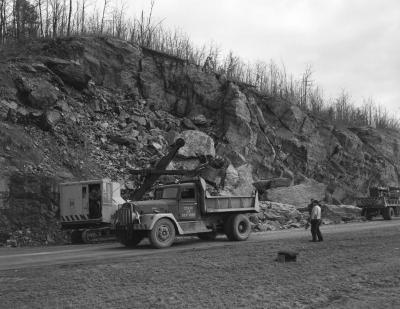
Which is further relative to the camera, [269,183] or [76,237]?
[269,183]

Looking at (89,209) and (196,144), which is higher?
(196,144)

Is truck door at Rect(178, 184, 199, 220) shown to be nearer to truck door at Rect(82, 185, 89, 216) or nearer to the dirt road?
the dirt road

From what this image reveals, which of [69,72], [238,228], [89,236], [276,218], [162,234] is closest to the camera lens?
[162,234]

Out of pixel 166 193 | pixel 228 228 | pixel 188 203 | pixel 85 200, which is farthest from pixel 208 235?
pixel 85 200

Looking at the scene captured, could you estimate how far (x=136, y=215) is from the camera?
17328mm

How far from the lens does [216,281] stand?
9430 mm

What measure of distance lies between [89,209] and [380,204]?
22.3m

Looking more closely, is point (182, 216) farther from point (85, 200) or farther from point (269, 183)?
point (269, 183)

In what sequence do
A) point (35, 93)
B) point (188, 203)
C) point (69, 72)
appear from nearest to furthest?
point (188, 203), point (35, 93), point (69, 72)

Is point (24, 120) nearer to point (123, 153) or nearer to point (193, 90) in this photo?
point (123, 153)

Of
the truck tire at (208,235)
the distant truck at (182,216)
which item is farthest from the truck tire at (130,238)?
the truck tire at (208,235)

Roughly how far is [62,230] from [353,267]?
1416cm

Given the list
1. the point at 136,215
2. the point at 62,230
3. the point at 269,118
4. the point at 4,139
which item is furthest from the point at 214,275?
the point at 269,118

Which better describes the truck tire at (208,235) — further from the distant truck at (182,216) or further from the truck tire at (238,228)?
the truck tire at (238,228)
